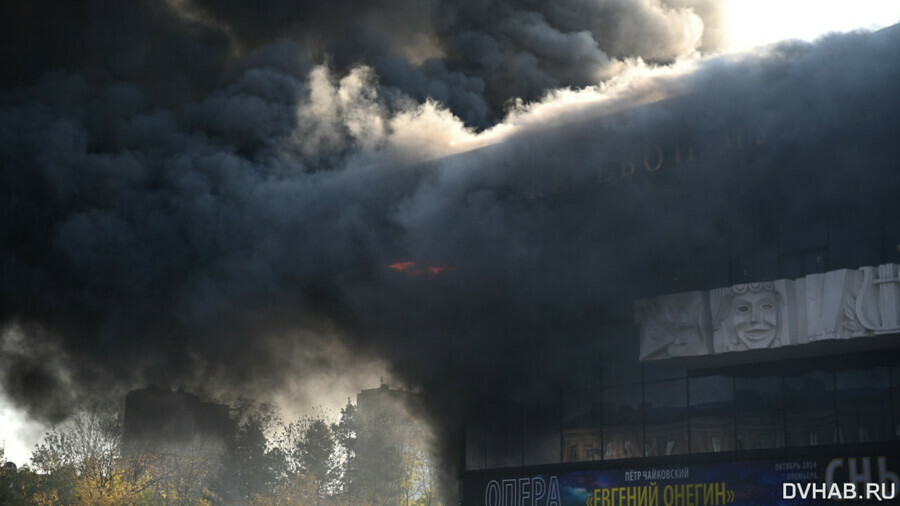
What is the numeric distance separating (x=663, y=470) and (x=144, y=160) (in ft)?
55.1

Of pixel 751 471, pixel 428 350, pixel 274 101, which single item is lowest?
pixel 751 471

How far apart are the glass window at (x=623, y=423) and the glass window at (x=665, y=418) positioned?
0.28 metres

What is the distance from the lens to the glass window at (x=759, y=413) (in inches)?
1160

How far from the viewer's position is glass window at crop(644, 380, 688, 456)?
→ 31.6 m

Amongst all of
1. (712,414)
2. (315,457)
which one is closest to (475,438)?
(712,414)

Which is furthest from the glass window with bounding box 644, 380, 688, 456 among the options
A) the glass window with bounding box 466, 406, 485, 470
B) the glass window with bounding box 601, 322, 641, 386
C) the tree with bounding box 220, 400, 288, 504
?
the tree with bounding box 220, 400, 288, 504

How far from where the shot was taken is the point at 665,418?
A: 105 feet

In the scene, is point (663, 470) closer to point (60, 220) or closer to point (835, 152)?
point (835, 152)

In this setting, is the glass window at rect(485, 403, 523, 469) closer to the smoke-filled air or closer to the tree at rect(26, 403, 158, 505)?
the smoke-filled air

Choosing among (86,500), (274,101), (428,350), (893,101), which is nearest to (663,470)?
(428,350)

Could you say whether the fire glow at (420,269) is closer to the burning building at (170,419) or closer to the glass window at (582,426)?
the glass window at (582,426)

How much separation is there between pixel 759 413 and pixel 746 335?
2151mm

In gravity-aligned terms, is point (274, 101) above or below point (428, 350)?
above

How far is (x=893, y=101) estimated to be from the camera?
26656 millimetres
